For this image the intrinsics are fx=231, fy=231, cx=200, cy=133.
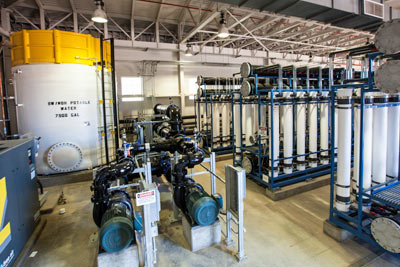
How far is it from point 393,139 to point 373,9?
2588 mm

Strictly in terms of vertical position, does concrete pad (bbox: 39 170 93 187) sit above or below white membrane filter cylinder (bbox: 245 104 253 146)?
below

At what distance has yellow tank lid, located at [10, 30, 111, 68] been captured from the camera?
16.8 ft

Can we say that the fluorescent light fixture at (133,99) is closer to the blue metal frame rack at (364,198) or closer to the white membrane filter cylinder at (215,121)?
the white membrane filter cylinder at (215,121)

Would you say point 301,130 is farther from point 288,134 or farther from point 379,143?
point 379,143

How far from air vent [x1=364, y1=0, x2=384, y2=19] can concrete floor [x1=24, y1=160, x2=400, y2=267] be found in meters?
3.48

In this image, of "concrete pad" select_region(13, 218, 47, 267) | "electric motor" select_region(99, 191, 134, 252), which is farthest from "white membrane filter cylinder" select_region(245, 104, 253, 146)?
"concrete pad" select_region(13, 218, 47, 267)

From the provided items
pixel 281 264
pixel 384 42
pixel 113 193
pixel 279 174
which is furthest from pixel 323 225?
pixel 113 193

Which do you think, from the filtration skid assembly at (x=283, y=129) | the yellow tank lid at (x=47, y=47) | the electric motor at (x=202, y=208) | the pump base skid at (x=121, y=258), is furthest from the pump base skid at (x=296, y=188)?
the yellow tank lid at (x=47, y=47)

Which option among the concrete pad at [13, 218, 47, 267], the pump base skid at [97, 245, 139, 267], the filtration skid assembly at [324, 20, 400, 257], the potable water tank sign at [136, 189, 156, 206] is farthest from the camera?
the concrete pad at [13, 218, 47, 267]

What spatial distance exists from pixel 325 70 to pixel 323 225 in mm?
4051

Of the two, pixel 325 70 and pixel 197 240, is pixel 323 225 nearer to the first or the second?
pixel 197 240

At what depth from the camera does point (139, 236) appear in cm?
320

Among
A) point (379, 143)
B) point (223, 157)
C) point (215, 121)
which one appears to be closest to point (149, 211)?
point (379, 143)

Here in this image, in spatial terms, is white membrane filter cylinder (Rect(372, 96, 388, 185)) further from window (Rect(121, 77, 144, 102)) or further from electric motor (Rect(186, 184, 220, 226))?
window (Rect(121, 77, 144, 102))
